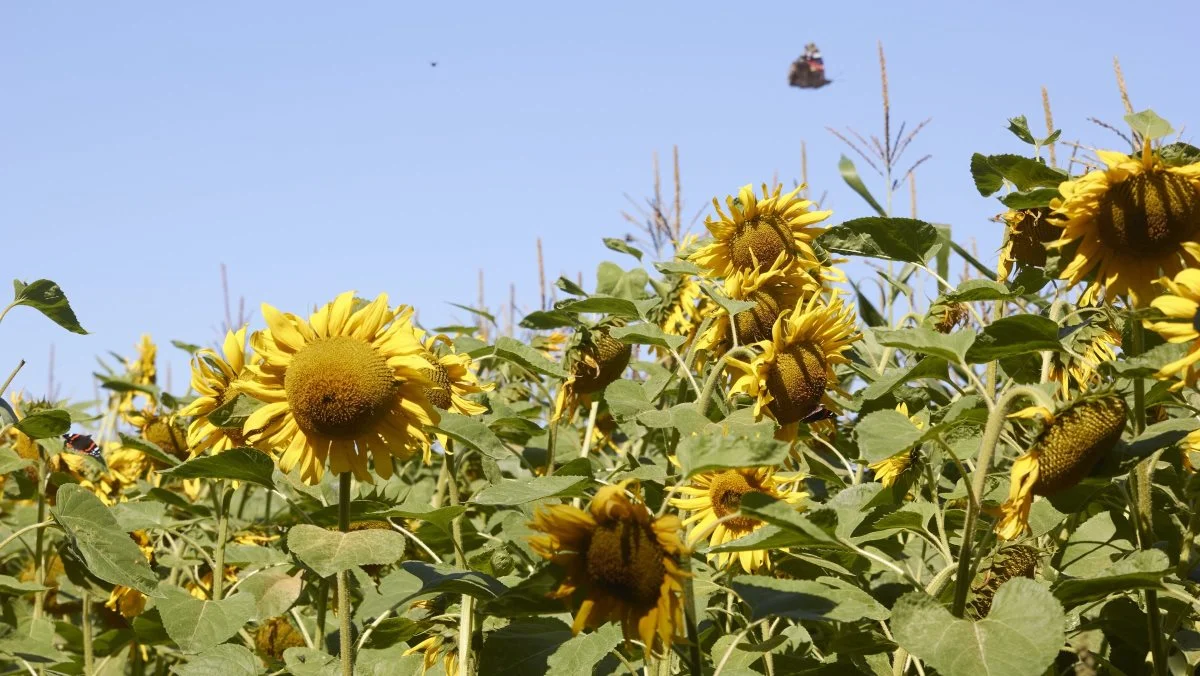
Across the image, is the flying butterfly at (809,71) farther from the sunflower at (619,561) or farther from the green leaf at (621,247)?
the sunflower at (619,561)

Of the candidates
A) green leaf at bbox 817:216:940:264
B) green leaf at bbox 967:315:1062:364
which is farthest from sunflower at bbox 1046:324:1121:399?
green leaf at bbox 817:216:940:264

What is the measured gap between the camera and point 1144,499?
1.85 metres

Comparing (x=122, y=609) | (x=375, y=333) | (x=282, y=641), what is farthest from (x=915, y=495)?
(x=122, y=609)

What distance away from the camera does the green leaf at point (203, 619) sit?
6.57 ft

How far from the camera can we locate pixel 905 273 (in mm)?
3080

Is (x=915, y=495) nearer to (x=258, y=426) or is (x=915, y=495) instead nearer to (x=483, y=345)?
(x=483, y=345)

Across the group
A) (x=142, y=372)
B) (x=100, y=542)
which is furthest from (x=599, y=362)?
(x=142, y=372)

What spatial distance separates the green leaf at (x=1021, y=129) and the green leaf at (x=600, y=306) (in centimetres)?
87

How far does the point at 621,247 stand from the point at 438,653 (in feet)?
4.55

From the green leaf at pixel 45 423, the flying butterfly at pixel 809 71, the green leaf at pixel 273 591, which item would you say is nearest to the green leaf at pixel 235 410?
the green leaf at pixel 273 591

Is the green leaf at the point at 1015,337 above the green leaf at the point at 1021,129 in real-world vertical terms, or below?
below

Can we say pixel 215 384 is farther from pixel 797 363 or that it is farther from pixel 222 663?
pixel 797 363

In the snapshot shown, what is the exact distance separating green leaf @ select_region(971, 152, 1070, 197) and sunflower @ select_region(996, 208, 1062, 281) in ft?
0.40

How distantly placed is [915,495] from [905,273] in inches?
32.8
